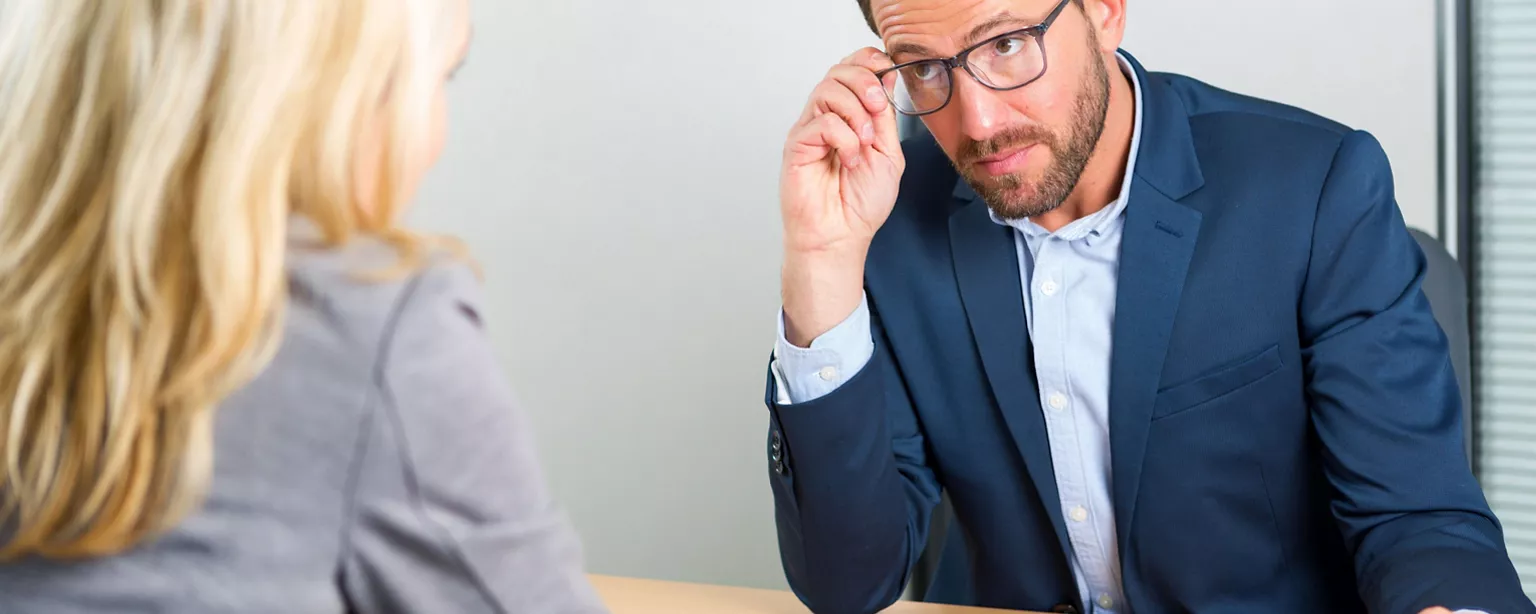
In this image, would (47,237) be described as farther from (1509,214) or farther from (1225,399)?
(1509,214)

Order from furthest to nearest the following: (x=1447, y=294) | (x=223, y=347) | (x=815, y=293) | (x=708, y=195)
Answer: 1. (x=708, y=195)
2. (x=1447, y=294)
3. (x=815, y=293)
4. (x=223, y=347)

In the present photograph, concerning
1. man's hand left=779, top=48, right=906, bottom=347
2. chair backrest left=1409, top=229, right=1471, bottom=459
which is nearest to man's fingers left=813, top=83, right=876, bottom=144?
man's hand left=779, top=48, right=906, bottom=347

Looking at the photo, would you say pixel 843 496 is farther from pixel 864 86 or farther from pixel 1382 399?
pixel 1382 399

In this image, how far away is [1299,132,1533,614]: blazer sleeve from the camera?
1.26 meters

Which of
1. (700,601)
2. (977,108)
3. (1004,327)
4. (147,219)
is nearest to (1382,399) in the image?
(1004,327)

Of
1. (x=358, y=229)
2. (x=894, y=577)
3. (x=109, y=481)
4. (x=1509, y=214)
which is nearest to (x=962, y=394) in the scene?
(x=894, y=577)

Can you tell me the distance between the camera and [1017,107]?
1.49 meters

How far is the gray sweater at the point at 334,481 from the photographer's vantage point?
686 millimetres

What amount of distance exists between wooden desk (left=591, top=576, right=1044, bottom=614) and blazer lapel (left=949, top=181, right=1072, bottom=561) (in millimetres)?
232

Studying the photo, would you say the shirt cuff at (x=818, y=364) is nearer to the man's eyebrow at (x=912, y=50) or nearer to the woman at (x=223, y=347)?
the man's eyebrow at (x=912, y=50)

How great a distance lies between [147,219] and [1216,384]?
3.73 feet

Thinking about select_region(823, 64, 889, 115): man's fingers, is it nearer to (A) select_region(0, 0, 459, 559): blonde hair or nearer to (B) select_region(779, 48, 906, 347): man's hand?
(B) select_region(779, 48, 906, 347): man's hand

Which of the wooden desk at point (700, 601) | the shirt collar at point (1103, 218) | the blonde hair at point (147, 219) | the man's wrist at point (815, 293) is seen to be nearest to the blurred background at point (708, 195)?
the shirt collar at point (1103, 218)

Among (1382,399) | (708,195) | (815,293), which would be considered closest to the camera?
(1382,399)
